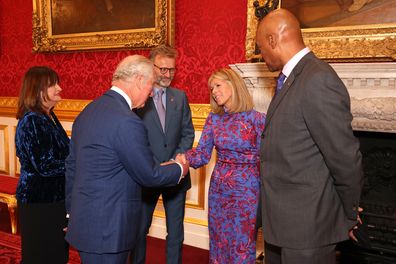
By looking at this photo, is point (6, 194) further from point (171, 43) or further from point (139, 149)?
point (139, 149)

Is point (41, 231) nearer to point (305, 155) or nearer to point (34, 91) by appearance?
point (34, 91)

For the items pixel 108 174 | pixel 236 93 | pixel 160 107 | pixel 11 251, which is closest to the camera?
pixel 108 174

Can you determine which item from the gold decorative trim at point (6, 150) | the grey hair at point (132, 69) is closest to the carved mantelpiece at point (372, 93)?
the grey hair at point (132, 69)

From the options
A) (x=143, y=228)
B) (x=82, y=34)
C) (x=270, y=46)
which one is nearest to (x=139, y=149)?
(x=270, y=46)

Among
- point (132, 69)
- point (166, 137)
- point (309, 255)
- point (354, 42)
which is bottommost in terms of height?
point (309, 255)

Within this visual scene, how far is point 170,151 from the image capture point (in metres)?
3.05

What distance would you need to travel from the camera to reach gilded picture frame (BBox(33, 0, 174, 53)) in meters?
4.18

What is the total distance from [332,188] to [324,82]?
527mm

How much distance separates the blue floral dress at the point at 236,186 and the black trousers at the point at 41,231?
3.64 feet

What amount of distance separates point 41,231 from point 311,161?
1.93 meters

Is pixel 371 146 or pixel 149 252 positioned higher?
pixel 371 146

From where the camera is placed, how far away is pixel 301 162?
1.83 meters

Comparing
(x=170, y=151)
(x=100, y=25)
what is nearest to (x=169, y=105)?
(x=170, y=151)

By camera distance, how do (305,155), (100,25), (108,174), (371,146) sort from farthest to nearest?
(100,25), (371,146), (108,174), (305,155)
